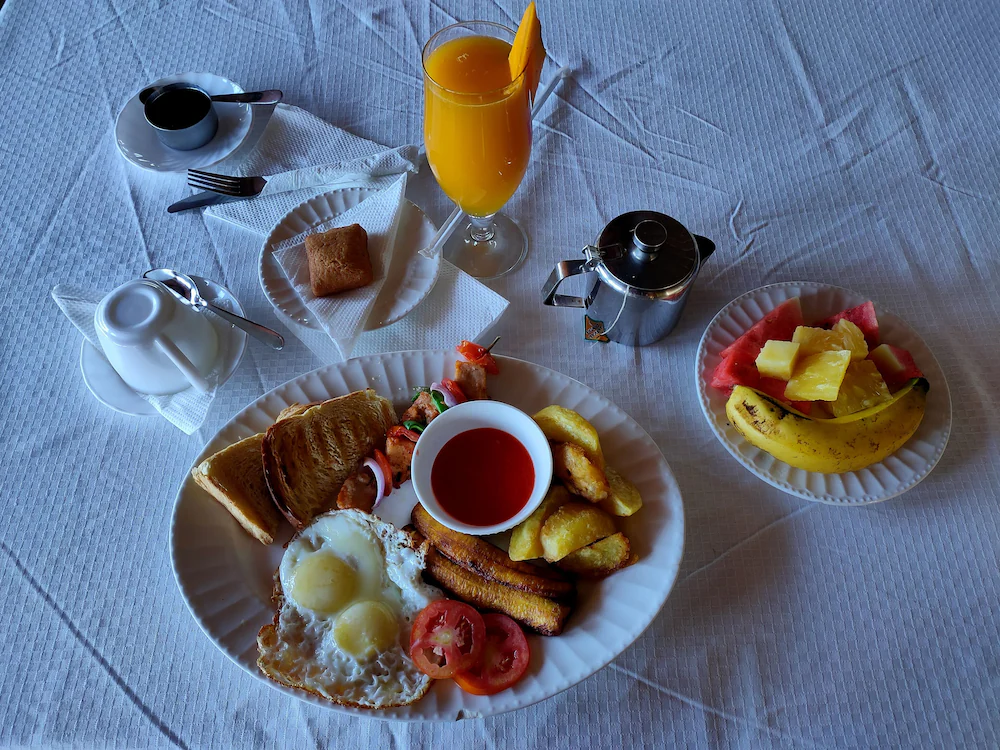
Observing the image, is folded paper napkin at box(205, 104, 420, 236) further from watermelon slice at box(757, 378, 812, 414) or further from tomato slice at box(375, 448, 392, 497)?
watermelon slice at box(757, 378, 812, 414)

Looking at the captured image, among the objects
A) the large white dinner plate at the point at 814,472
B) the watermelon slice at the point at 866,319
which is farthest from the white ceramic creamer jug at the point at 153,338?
the watermelon slice at the point at 866,319

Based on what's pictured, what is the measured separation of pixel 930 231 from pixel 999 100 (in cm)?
49

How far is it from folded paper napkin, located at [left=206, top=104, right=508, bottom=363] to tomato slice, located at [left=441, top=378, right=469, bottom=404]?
148mm

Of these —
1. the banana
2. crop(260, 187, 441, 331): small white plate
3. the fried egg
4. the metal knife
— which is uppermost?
the metal knife

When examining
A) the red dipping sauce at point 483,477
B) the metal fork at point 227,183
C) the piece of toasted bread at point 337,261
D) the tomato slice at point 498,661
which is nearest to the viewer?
the tomato slice at point 498,661

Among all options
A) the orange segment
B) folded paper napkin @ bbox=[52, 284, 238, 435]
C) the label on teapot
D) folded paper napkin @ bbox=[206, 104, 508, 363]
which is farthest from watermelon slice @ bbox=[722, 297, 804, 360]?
folded paper napkin @ bbox=[52, 284, 238, 435]

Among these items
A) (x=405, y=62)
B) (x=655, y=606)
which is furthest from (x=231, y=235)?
(x=655, y=606)

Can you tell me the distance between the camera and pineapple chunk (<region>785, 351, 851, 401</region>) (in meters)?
1.03

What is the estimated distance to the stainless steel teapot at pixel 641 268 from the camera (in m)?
1.11

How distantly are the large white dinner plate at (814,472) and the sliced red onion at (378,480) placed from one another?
0.59 m

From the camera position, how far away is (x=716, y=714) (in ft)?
3.24

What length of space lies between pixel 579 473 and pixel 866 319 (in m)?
0.62

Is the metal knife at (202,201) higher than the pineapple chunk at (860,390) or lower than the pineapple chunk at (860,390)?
higher

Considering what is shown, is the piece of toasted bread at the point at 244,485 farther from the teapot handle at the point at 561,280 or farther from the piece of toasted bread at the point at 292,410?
the teapot handle at the point at 561,280
